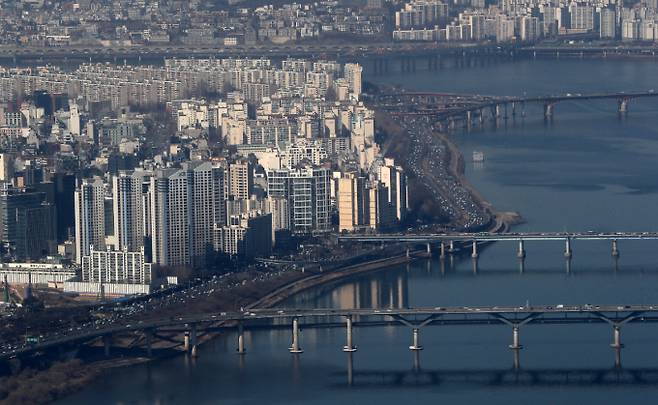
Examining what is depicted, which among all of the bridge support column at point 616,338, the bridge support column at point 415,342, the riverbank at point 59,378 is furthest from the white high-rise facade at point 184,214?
the bridge support column at point 616,338

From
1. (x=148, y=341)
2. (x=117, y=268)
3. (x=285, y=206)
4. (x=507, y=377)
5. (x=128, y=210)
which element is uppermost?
(x=128, y=210)

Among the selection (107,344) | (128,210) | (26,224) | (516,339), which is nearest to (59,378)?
(107,344)

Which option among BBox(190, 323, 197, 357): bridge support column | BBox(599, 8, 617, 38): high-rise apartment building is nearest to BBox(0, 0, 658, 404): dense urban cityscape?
BBox(190, 323, 197, 357): bridge support column

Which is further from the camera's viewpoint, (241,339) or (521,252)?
(521,252)

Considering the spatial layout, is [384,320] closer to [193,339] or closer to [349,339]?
[349,339]

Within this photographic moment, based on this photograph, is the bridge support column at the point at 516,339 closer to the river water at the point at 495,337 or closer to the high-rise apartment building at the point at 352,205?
the river water at the point at 495,337

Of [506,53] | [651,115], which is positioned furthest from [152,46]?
[651,115]

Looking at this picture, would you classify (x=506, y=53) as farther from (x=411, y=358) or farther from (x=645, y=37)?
(x=411, y=358)
